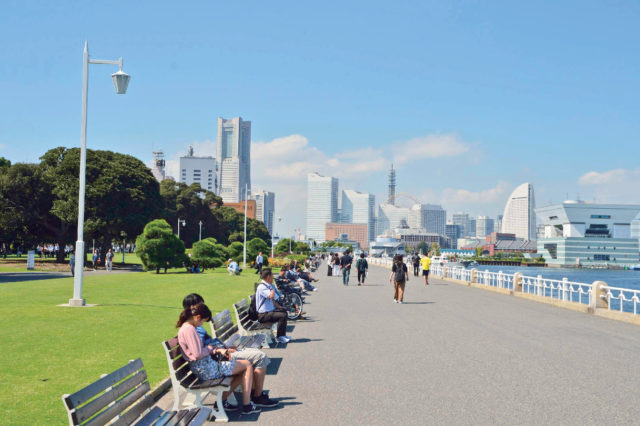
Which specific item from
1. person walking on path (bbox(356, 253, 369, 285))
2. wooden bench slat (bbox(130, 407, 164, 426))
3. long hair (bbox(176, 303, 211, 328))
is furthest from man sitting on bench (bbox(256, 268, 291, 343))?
person walking on path (bbox(356, 253, 369, 285))

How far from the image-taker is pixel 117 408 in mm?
4953

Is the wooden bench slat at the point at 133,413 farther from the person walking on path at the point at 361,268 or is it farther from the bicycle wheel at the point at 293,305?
the person walking on path at the point at 361,268

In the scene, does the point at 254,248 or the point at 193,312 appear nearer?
the point at 193,312

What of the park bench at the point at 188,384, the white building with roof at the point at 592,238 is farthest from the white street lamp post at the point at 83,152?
the white building with roof at the point at 592,238

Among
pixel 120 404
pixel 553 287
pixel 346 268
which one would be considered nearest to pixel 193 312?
pixel 120 404

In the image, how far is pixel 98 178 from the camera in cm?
5628

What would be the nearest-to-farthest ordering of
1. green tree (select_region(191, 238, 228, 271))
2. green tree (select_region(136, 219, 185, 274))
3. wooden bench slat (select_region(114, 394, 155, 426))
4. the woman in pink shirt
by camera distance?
wooden bench slat (select_region(114, 394, 155, 426))
the woman in pink shirt
green tree (select_region(136, 219, 185, 274))
green tree (select_region(191, 238, 228, 271))

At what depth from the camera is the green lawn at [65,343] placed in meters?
6.99

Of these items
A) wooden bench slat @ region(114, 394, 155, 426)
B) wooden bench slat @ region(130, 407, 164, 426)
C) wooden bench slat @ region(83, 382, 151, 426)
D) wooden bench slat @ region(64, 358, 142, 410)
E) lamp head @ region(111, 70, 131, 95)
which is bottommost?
wooden bench slat @ region(130, 407, 164, 426)

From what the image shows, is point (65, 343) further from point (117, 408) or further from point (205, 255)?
point (205, 255)

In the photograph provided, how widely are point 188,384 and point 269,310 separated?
5.69 metres

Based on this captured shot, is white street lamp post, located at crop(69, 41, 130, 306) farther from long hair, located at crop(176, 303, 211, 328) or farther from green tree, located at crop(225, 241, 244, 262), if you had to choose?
green tree, located at crop(225, 241, 244, 262)

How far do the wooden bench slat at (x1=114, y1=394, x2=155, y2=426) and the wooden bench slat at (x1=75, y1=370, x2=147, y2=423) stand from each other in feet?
0.51

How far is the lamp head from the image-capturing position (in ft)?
57.9
